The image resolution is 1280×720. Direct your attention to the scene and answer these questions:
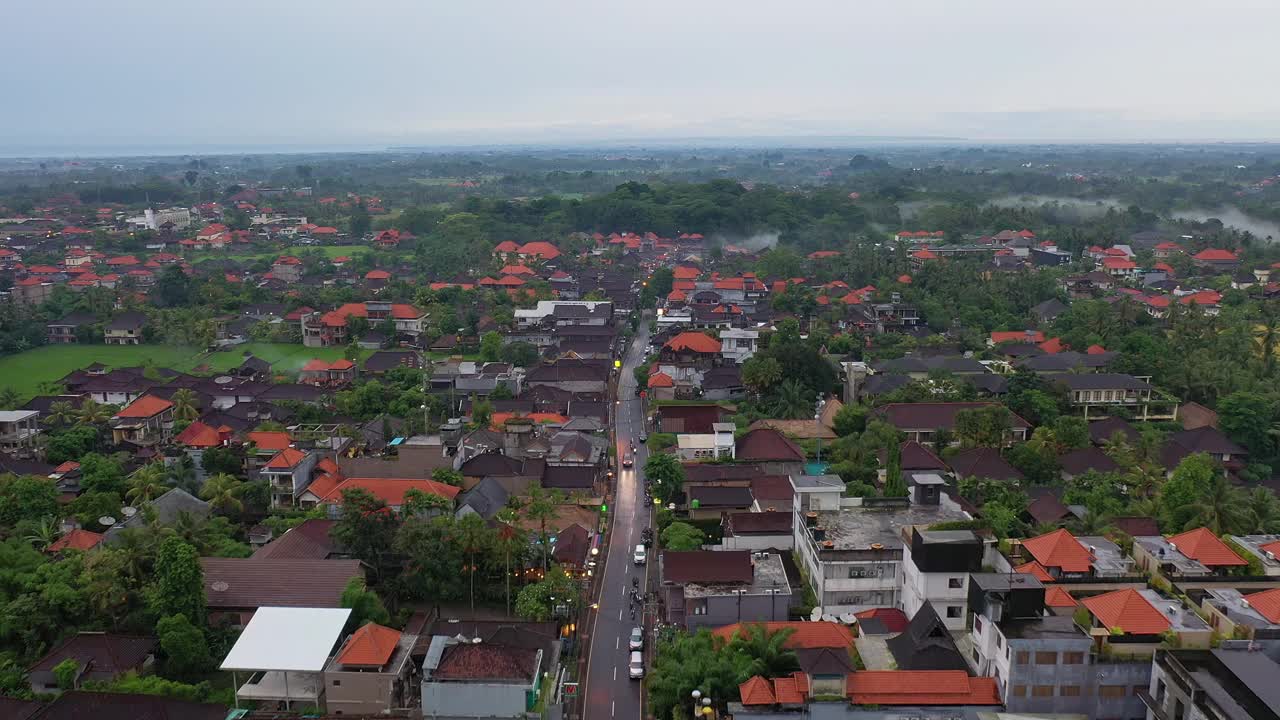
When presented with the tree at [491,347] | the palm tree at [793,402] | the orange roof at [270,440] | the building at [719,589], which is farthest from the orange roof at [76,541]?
the palm tree at [793,402]

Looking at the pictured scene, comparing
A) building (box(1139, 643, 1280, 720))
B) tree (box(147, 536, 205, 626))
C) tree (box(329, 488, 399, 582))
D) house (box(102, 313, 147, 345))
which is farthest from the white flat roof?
house (box(102, 313, 147, 345))

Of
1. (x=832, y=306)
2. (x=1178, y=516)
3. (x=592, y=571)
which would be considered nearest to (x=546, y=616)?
(x=592, y=571)

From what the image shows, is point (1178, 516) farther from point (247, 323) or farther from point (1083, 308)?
point (247, 323)

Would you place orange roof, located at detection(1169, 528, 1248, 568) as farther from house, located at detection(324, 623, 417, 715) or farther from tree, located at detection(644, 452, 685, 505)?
A: house, located at detection(324, 623, 417, 715)

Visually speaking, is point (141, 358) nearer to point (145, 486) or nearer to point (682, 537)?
point (145, 486)

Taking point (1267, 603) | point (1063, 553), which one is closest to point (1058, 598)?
point (1063, 553)

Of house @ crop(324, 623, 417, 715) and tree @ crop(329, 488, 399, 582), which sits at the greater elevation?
tree @ crop(329, 488, 399, 582)
